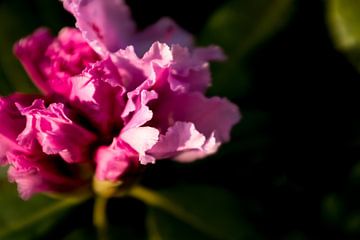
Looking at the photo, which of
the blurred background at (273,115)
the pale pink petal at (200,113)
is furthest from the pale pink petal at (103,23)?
the blurred background at (273,115)

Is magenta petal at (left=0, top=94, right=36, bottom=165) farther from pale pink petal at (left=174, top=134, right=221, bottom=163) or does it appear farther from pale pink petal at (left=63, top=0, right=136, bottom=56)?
pale pink petal at (left=174, top=134, right=221, bottom=163)

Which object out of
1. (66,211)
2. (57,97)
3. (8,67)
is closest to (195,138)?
(57,97)

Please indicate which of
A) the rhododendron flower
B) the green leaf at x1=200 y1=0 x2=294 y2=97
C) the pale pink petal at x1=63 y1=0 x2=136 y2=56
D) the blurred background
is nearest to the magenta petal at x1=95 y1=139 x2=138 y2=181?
the rhododendron flower

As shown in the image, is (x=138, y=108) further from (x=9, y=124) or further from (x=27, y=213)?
(x=27, y=213)

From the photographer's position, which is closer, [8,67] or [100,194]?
[100,194]

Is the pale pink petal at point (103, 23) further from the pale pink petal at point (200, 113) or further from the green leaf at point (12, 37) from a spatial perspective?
the green leaf at point (12, 37)

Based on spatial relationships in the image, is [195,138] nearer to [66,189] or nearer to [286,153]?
[66,189]

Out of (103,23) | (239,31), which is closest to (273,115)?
(239,31)
